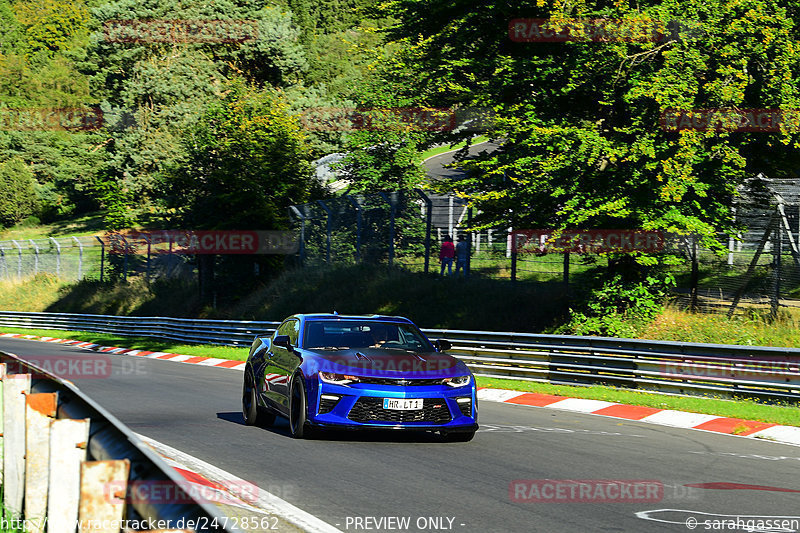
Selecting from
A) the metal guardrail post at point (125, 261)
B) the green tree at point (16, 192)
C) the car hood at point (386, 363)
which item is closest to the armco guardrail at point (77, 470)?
the car hood at point (386, 363)

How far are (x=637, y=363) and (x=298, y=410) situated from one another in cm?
864

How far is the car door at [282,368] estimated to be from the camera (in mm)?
11398

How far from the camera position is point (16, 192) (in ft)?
288

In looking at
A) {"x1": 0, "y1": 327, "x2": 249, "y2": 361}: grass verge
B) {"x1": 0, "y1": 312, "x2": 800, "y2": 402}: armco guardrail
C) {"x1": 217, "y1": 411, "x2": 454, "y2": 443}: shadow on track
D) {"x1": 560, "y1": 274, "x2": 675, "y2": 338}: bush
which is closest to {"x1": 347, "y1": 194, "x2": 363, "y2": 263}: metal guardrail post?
{"x1": 0, "y1": 327, "x2": 249, "y2": 361}: grass verge

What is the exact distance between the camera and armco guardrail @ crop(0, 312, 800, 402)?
15.2 metres

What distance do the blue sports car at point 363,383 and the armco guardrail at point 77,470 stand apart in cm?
391

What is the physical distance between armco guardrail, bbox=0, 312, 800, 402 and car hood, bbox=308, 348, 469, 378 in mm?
6254

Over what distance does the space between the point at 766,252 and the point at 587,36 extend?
5.79 m
